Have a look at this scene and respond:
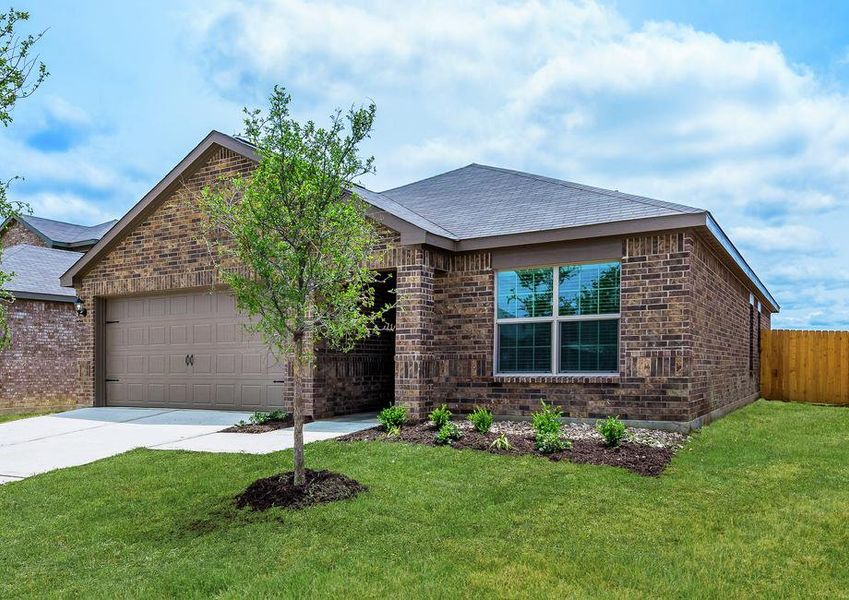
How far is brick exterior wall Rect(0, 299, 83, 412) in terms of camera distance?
1809 cm

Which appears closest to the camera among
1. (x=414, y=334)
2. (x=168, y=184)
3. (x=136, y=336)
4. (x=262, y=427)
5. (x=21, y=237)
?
(x=414, y=334)

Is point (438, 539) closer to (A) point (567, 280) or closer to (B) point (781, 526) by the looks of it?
(B) point (781, 526)

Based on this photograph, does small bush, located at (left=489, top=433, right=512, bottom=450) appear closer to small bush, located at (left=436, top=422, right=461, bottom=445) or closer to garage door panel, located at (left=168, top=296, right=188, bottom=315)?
small bush, located at (left=436, top=422, right=461, bottom=445)

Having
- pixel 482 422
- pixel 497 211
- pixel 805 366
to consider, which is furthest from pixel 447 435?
pixel 805 366

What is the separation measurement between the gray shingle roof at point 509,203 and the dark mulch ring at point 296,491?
5.43m

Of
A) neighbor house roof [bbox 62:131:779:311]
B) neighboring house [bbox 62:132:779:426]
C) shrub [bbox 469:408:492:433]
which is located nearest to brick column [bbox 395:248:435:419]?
neighboring house [bbox 62:132:779:426]

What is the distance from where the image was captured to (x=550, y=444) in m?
8.51

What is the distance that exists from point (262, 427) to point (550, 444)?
498 centimetres

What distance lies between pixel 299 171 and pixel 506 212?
6.43 meters

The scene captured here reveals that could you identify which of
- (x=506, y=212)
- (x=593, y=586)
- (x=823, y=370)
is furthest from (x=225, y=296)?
(x=823, y=370)

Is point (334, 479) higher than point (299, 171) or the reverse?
the reverse

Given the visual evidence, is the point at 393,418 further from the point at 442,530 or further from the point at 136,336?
the point at 136,336

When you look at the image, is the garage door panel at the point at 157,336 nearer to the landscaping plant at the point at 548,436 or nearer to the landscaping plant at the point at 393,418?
the landscaping plant at the point at 393,418

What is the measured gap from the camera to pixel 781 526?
5.89m
